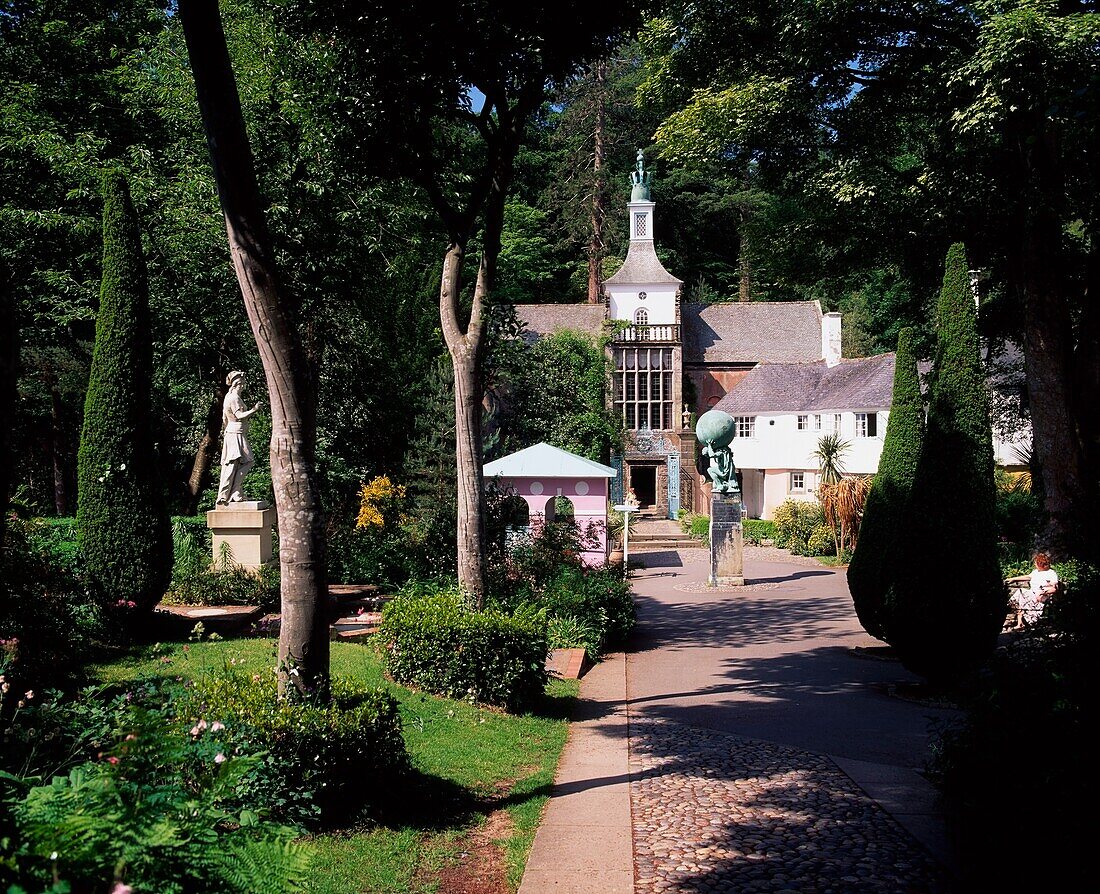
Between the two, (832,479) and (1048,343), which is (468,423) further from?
(832,479)

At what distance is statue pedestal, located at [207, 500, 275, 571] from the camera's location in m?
13.6

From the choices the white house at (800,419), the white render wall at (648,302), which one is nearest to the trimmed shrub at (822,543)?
the white house at (800,419)

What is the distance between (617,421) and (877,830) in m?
36.7

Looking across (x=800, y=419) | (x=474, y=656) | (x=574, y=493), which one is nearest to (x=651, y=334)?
(x=800, y=419)

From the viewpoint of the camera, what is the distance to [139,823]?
7.91ft

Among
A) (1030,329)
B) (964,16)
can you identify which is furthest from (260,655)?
(964,16)

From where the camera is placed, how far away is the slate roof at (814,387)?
114 feet

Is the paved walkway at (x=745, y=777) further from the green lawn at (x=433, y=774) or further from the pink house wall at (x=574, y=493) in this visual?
the pink house wall at (x=574, y=493)

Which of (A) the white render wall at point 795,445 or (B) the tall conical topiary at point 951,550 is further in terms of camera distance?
(A) the white render wall at point 795,445

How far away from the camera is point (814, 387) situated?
39344mm

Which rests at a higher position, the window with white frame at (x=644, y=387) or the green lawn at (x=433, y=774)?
the window with white frame at (x=644, y=387)

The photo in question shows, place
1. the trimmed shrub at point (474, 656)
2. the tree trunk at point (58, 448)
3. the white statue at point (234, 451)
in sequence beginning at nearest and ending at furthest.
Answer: the trimmed shrub at point (474, 656) < the white statue at point (234, 451) < the tree trunk at point (58, 448)

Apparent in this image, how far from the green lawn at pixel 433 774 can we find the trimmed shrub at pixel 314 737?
228 mm

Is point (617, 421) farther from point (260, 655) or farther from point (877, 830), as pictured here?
point (877, 830)
